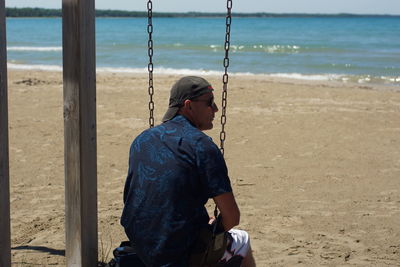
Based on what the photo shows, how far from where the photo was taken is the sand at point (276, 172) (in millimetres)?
4926

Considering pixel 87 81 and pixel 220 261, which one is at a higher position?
pixel 87 81

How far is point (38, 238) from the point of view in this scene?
4.97 meters

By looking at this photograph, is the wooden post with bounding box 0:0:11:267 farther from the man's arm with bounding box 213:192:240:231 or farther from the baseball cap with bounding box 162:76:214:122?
the man's arm with bounding box 213:192:240:231

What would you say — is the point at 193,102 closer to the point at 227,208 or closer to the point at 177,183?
the point at 177,183

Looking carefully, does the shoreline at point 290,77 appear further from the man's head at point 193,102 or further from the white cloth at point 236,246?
the man's head at point 193,102

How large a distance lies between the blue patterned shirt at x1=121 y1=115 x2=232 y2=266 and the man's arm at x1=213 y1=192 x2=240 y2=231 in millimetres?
41

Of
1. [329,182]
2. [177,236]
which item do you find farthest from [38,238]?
[329,182]

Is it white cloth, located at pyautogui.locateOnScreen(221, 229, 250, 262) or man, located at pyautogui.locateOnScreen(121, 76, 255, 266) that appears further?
white cloth, located at pyautogui.locateOnScreen(221, 229, 250, 262)

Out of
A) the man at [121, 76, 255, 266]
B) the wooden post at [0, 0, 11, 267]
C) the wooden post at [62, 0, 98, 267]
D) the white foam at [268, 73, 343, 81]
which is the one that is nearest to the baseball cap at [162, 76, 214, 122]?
the man at [121, 76, 255, 266]

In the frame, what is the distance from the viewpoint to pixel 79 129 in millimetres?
3488

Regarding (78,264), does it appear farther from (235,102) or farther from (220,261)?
(235,102)

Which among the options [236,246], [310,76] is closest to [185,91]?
[236,246]

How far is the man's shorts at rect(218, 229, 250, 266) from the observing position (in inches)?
127

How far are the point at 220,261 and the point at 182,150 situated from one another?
70 centimetres
